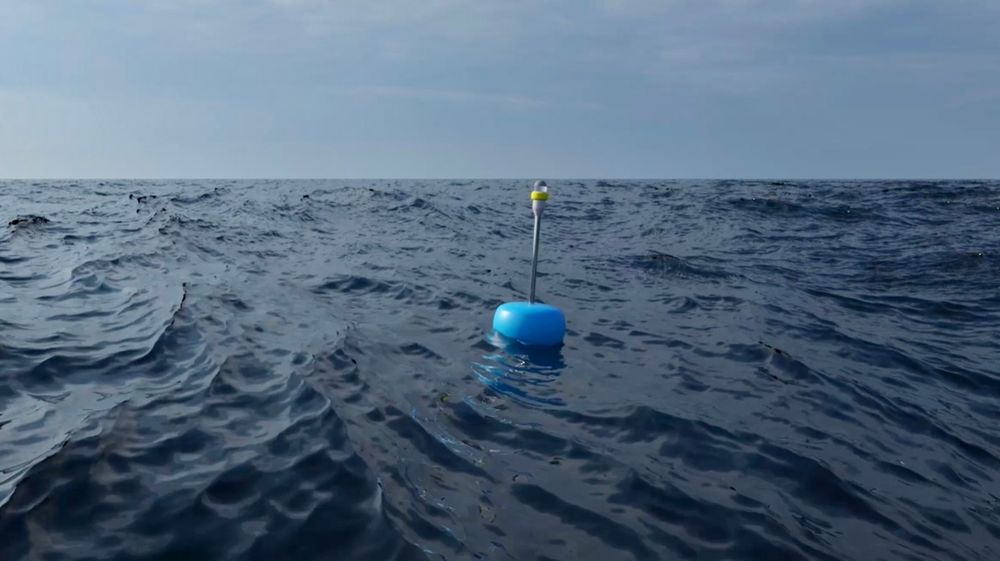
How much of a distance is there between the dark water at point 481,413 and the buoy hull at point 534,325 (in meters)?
0.25

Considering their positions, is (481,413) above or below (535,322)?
below

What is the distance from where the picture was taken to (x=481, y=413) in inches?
227

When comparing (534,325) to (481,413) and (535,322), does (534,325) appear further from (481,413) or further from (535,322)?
(481,413)

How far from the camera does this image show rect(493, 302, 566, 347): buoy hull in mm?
7852

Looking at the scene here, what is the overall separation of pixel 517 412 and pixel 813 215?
814 inches

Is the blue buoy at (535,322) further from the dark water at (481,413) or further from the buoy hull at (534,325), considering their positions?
the dark water at (481,413)

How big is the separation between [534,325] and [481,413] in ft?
7.41

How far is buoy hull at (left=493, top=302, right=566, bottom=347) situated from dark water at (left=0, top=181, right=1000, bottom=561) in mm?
254

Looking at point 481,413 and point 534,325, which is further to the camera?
point 534,325

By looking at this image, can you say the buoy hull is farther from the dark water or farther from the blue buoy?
the dark water

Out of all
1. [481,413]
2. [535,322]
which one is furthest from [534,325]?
[481,413]

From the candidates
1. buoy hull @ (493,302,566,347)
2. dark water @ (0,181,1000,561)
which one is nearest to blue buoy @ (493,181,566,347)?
buoy hull @ (493,302,566,347)

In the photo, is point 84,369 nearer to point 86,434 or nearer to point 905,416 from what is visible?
point 86,434

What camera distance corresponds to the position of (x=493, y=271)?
13.4 metres
